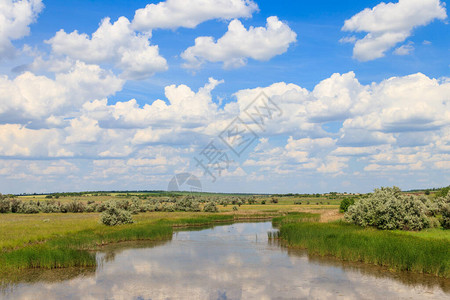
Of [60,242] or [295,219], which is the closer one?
[60,242]

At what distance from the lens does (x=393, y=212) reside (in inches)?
1581

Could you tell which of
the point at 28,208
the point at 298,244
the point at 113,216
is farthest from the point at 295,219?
the point at 28,208

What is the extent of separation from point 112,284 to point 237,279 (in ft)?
26.5

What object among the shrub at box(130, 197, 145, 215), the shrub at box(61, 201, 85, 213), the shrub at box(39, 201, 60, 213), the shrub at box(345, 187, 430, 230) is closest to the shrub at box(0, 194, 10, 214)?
the shrub at box(39, 201, 60, 213)

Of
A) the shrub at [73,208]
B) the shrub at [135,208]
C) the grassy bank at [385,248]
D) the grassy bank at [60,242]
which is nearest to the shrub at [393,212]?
the grassy bank at [385,248]

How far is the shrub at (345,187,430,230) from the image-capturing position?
3897cm

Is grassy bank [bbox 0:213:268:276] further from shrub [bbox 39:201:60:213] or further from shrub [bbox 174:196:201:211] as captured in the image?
shrub [bbox 39:201:60:213]

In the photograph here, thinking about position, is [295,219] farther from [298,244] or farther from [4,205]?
[4,205]

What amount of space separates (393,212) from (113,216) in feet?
114

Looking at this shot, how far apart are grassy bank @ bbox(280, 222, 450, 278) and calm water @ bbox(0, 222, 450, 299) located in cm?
90

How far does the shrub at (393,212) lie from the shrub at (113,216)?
3087cm

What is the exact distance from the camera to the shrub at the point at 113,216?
51594 mm

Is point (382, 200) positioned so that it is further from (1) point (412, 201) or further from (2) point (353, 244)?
(2) point (353, 244)

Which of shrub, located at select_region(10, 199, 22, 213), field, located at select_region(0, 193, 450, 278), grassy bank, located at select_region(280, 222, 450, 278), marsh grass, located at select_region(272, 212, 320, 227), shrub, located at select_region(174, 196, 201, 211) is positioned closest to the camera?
grassy bank, located at select_region(280, 222, 450, 278)
